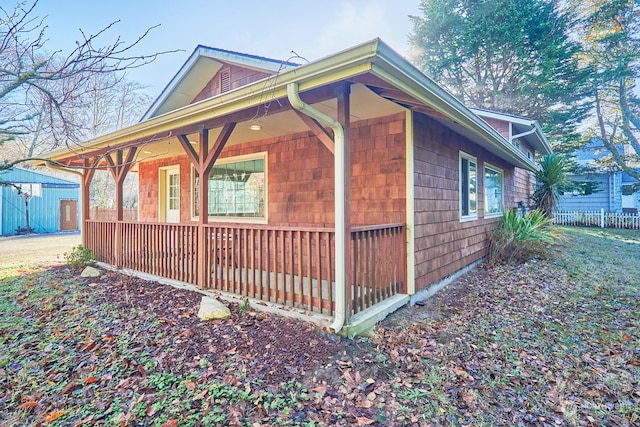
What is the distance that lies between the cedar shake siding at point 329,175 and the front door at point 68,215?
16389 millimetres

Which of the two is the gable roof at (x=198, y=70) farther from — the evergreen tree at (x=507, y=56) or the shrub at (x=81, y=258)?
the evergreen tree at (x=507, y=56)

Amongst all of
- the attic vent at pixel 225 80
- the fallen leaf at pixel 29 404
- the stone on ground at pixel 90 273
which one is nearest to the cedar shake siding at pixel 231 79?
the attic vent at pixel 225 80

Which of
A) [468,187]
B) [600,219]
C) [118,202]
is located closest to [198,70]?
[118,202]

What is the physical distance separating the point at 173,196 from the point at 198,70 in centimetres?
322

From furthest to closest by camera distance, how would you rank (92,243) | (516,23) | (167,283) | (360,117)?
(516,23), (92,243), (167,283), (360,117)

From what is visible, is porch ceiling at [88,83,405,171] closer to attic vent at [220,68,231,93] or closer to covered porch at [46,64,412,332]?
covered porch at [46,64,412,332]

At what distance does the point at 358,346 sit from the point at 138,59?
3.14 meters

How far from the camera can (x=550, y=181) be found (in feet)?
33.2

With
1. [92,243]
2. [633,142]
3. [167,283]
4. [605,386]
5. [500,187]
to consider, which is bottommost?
[605,386]

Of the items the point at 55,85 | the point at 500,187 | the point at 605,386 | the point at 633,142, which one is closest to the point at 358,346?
the point at 605,386

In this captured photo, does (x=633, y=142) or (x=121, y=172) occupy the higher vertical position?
(x=633, y=142)

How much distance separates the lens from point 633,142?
1705cm

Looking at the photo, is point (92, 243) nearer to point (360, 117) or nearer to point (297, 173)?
point (297, 173)

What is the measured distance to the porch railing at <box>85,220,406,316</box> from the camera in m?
3.55
